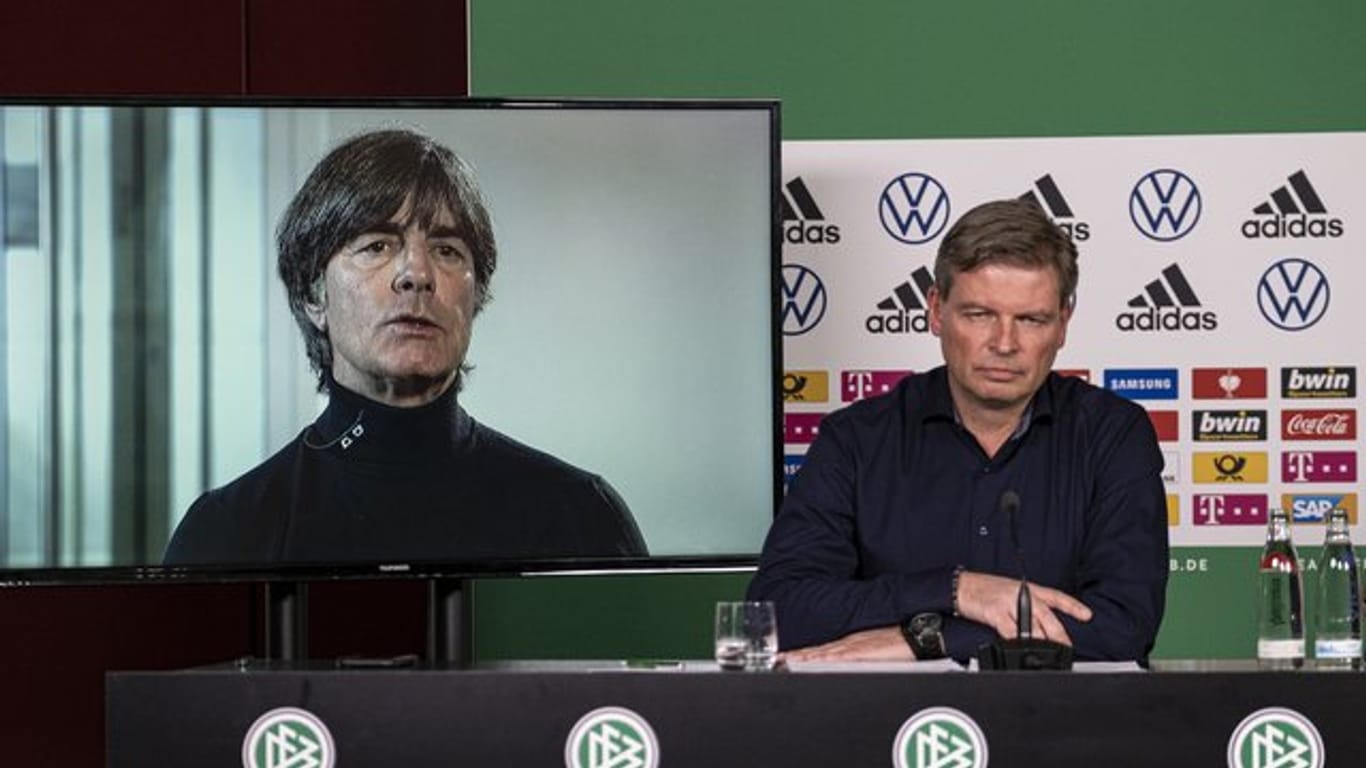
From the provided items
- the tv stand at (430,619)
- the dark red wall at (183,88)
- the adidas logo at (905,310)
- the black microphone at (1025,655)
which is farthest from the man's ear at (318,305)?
the black microphone at (1025,655)

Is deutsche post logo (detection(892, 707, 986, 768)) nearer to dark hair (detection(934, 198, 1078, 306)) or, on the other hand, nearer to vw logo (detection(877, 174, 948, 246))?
dark hair (detection(934, 198, 1078, 306))

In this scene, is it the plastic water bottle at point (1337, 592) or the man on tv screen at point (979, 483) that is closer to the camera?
the plastic water bottle at point (1337, 592)

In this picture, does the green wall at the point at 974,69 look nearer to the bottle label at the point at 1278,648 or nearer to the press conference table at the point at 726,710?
the bottle label at the point at 1278,648

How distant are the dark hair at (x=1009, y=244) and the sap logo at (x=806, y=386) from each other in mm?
1086

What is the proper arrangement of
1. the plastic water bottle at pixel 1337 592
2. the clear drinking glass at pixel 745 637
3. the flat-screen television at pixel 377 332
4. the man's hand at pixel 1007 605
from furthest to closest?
the flat-screen television at pixel 377 332
the man's hand at pixel 1007 605
the plastic water bottle at pixel 1337 592
the clear drinking glass at pixel 745 637

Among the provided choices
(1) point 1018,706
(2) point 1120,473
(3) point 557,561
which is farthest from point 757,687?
(3) point 557,561

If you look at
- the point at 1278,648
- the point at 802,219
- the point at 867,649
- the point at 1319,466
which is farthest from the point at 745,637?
the point at 1319,466

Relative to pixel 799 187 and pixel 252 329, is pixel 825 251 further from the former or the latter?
pixel 252 329

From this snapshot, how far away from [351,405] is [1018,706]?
1.98 m

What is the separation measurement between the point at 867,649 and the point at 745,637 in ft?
→ 1.69

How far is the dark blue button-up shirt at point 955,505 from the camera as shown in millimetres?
3654

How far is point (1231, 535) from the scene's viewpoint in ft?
15.8

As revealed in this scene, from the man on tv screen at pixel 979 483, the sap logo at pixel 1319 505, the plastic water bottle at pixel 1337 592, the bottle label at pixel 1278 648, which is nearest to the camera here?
the bottle label at pixel 1278 648

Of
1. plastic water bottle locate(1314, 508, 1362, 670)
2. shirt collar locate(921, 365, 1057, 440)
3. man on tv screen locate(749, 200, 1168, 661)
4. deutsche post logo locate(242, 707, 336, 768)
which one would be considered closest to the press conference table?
deutsche post logo locate(242, 707, 336, 768)
